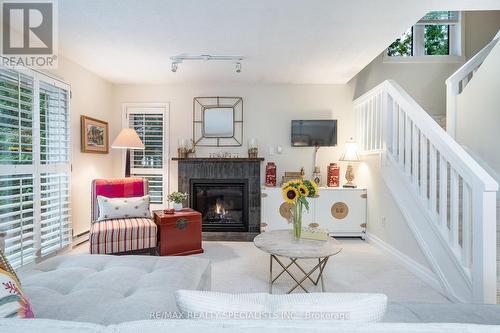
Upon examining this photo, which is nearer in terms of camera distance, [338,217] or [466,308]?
[466,308]

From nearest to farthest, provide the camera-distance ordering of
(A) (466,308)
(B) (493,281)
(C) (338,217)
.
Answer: (A) (466,308) → (B) (493,281) → (C) (338,217)

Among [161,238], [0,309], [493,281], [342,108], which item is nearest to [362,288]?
[493,281]

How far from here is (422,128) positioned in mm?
2826

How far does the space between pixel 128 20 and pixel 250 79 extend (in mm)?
2216

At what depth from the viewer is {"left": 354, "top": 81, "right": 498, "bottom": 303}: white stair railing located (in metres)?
2.10

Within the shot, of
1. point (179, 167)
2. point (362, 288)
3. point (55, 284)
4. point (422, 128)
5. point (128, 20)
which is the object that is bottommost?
point (362, 288)

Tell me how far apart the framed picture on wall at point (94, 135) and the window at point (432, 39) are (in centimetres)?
489

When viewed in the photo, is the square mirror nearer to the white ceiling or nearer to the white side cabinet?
the white ceiling

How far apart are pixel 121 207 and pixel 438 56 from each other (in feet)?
17.8

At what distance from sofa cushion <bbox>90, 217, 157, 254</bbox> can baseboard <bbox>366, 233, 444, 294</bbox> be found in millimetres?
2818

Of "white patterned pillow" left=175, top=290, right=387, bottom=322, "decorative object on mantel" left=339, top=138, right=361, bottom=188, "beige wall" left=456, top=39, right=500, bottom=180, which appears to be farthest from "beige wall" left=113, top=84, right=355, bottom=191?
"white patterned pillow" left=175, top=290, right=387, bottom=322

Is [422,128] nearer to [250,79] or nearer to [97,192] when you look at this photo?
[250,79]

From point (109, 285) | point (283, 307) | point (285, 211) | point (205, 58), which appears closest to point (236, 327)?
point (283, 307)

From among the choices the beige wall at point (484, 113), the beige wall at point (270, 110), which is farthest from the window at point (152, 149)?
the beige wall at point (484, 113)
